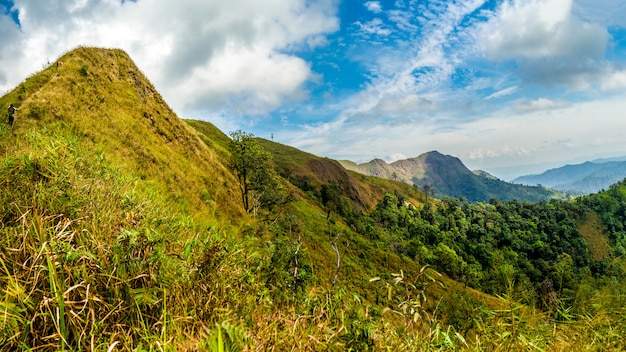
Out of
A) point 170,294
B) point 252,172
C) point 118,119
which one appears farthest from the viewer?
point 252,172

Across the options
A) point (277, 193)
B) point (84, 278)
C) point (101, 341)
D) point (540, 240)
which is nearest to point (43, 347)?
point (101, 341)

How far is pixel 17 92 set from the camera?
24844 mm

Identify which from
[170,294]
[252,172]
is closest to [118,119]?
[252,172]

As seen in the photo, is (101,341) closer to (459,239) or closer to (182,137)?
(182,137)

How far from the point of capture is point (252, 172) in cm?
4725

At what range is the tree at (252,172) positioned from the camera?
4694cm

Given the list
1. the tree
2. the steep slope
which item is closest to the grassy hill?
A: the steep slope

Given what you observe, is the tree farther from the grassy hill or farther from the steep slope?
the grassy hill

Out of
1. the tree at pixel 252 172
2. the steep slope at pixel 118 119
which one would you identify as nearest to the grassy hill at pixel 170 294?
the steep slope at pixel 118 119

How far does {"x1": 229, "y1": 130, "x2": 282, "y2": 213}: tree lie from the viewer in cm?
4694

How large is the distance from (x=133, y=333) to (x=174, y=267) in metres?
0.95

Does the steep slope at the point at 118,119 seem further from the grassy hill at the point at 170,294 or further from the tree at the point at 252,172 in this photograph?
the grassy hill at the point at 170,294

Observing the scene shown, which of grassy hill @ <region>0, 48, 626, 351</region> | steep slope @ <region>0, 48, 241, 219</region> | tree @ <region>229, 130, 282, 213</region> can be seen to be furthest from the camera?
tree @ <region>229, 130, 282, 213</region>

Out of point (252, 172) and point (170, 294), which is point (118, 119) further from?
point (170, 294)
